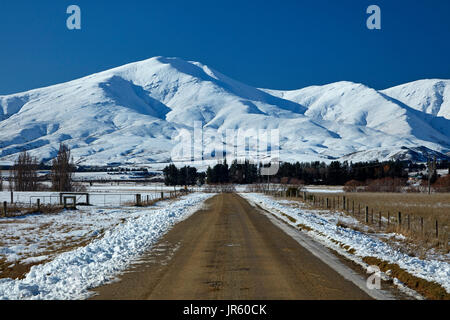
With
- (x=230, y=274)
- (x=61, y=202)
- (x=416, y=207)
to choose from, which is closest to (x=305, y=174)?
(x=416, y=207)

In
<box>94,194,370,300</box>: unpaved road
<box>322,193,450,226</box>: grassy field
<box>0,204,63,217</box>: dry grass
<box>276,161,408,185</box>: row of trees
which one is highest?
<box>276,161,408,185</box>: row of trees

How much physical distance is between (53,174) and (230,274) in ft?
269

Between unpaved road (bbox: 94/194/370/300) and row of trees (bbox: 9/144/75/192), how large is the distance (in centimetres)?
7337

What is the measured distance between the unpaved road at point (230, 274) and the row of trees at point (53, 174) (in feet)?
241

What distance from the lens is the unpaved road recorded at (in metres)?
8.30

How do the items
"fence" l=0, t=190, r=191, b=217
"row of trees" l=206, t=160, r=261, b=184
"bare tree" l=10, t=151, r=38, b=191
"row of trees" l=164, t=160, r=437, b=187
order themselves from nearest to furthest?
"fence" l=0, t=190, r=191, b=217
"bare tree" l=10, t=151, r=38, b=191
"row of trees" l=164, t=160, r=437, b=187
"row of trees" l=206, t=160, r=261, b=184

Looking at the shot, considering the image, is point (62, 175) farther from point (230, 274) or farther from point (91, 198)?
point (230, 274)

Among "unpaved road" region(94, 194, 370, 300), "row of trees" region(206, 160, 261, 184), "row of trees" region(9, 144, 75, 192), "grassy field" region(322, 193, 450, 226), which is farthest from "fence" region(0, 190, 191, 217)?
"row of trees" region(206, 160, 261, 184)

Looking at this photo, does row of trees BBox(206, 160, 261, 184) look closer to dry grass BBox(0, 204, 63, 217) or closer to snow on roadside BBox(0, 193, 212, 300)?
dry grass BBox(0, 204, 63, 217)
